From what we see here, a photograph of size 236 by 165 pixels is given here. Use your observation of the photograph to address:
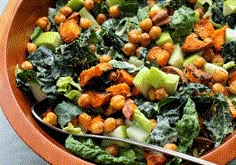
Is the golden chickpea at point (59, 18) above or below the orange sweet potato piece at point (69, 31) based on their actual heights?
above

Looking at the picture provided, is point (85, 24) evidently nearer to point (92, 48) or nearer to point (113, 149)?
point (92, 48)

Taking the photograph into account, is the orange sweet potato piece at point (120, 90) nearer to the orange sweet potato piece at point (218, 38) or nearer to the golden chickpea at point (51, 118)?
the golden chickpea at point (51, 118)

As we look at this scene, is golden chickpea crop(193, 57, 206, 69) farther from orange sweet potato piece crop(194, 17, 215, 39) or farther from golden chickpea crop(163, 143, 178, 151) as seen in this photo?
golden chickpea crop(163, 143, 178, 151)

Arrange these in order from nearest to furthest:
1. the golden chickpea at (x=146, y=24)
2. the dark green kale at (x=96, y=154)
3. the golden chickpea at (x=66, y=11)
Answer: the dark green kale at (x=96, y=154) → the golden chickpea at (x=146, y=24) → the golden chickpea at (x=66, y=11)

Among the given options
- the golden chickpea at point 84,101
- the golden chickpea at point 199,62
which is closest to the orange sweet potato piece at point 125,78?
the golden chickpea at point 84,101

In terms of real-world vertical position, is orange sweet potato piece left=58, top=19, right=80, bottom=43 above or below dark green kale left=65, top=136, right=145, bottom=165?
above

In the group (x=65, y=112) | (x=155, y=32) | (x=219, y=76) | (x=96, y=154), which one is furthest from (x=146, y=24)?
(x=96, y=154)

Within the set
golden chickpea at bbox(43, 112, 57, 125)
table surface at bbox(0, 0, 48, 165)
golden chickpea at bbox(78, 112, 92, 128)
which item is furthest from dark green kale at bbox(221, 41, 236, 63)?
table surface at bbox(0, 0, 48, 165)
